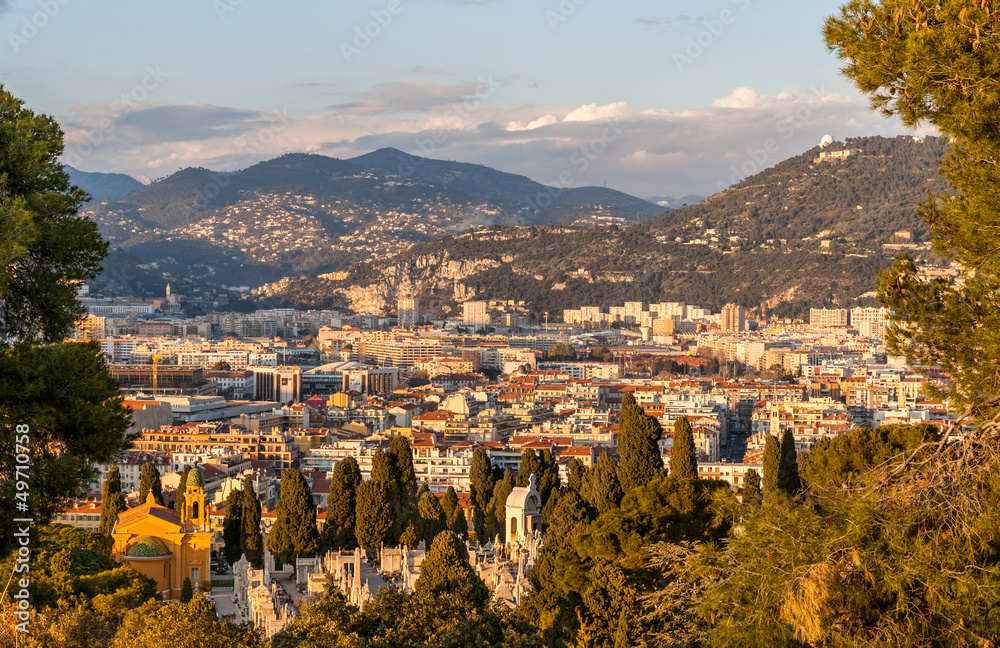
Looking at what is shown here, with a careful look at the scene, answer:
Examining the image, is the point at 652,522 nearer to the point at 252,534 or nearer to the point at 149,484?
the point at 252,534

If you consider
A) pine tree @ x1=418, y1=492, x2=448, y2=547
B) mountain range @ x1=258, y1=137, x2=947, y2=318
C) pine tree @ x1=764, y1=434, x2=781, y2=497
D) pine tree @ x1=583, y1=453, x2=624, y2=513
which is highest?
mountain range @ x1=258, y1=137, x2=947, y2=318

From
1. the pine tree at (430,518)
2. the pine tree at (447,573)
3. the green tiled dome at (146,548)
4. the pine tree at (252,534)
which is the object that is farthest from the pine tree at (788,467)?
the green tiled dome at (146,548)

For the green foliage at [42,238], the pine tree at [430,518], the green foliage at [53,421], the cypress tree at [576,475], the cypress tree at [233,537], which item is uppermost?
the green foliage at [42,238]

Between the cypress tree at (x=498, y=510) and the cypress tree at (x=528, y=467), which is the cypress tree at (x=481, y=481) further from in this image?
the cypress tree at (x=528, y=467)

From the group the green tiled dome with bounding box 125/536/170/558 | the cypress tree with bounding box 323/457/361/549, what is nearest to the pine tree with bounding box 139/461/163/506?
the cypress tree with bounding box 323/457/361/549

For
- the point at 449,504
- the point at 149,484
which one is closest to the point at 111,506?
the point at 149,484

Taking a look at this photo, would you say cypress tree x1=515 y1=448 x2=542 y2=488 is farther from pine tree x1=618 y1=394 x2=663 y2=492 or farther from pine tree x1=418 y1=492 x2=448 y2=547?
pine tree x1=618 y1=394 x2=663 y2=492

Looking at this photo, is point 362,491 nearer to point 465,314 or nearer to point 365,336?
point 365,336

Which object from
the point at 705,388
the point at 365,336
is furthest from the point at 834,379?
the point at 365,336
